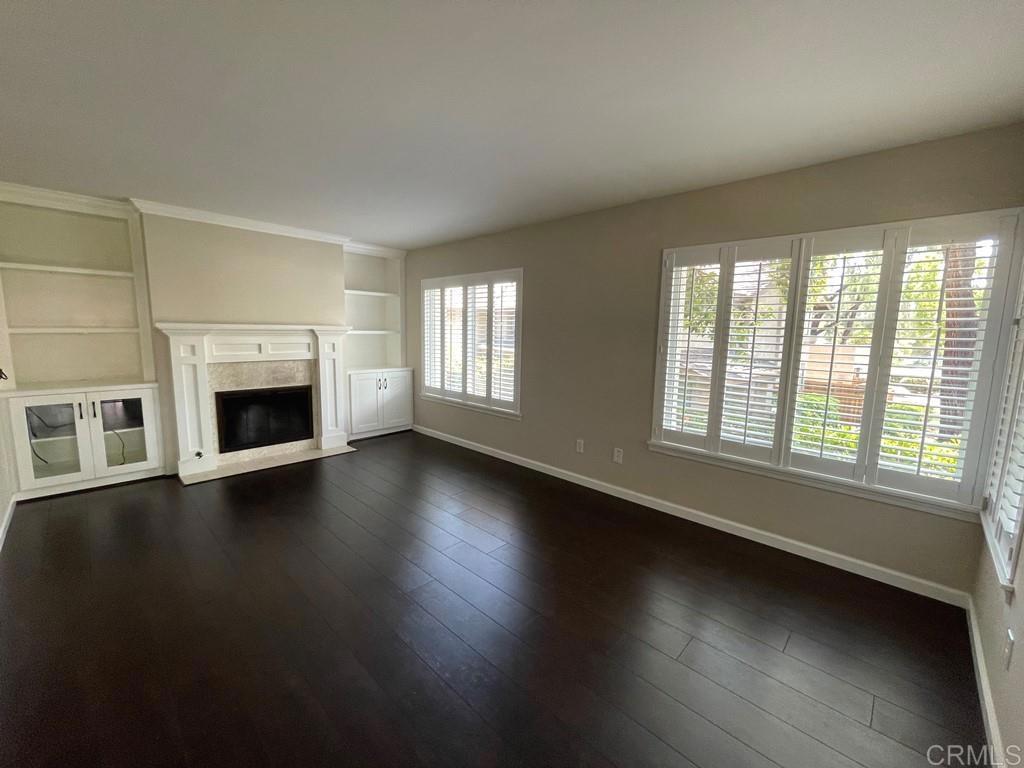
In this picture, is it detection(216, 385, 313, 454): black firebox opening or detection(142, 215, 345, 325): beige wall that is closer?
detection(142, 215, 345, 325): beige wall

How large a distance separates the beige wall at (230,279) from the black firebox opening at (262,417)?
1.41ft

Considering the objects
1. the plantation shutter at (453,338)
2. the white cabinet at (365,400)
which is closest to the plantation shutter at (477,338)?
the plantation shutter at (453,338)

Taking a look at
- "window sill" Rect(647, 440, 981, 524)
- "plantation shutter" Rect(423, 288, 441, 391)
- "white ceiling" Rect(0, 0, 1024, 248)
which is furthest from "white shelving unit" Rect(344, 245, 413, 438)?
"window sill" Rect(647, 440, 981, 524)

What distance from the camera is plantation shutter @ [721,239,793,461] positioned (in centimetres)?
269

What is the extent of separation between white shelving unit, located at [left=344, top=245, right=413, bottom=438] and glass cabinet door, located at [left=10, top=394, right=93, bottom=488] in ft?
7.69

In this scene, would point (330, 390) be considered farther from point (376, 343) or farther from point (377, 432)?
point (376, 343)

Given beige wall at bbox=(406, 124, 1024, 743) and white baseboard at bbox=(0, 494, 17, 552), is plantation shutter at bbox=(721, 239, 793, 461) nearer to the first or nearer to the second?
beige wall at bbox=(406, 124, 1024, 743)

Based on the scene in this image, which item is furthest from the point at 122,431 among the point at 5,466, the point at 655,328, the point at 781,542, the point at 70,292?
the point at 781,542

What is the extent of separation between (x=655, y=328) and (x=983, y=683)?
8.07ft

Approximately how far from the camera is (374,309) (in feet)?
19.1

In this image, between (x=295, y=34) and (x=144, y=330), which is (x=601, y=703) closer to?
(x=295, y=34)

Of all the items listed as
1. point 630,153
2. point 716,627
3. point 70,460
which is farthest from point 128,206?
point 716,627

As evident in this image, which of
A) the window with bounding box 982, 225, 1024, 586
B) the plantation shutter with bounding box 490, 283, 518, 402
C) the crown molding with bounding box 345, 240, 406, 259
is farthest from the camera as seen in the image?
the crown molding with bounding box 345, 240, 406, 259

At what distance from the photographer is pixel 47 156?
2.62 meters
